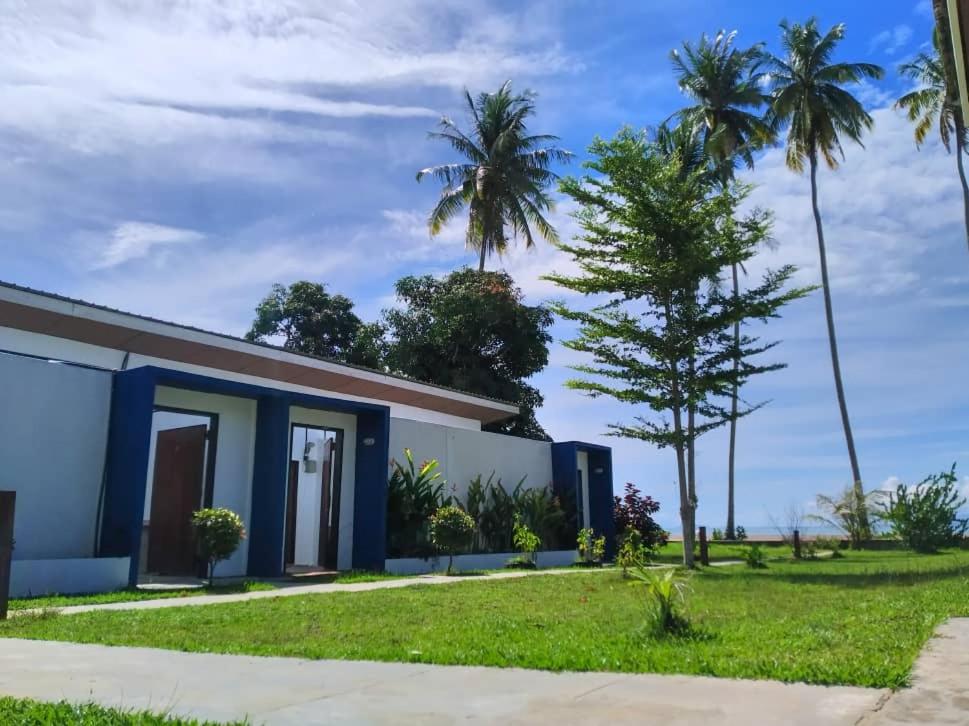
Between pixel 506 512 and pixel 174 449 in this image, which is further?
pixel 506 512

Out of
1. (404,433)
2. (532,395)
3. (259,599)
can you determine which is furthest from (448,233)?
(259,599)

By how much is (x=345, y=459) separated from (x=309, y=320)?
18348 millimetres

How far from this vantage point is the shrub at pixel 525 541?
50.9ft

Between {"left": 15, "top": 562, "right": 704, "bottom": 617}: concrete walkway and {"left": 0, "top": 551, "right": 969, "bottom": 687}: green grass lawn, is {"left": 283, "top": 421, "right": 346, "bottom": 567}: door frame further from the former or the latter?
{"left": 0, "top": 551, "right": 969, "bottom": 687}: green grass lawn

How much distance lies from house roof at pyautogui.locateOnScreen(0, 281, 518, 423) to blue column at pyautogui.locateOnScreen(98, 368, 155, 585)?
8.90 feet

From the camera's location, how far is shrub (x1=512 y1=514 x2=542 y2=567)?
1551 cm

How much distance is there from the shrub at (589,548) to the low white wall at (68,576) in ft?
29.9

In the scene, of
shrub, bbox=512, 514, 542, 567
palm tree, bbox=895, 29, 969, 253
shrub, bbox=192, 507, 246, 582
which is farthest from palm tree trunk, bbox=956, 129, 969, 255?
shrub, bbox=192, 507, 246, 582

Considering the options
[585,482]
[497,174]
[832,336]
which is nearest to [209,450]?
[585,482]

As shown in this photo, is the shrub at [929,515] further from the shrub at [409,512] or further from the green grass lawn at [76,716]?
the green grass lawn at [76,716]

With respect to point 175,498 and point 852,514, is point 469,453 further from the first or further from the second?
point 852,514

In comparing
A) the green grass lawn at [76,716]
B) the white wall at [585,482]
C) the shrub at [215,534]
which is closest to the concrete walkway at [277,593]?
the shrub at [215,534]

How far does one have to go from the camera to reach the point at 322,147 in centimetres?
1359

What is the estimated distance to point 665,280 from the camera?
15.8 metres
